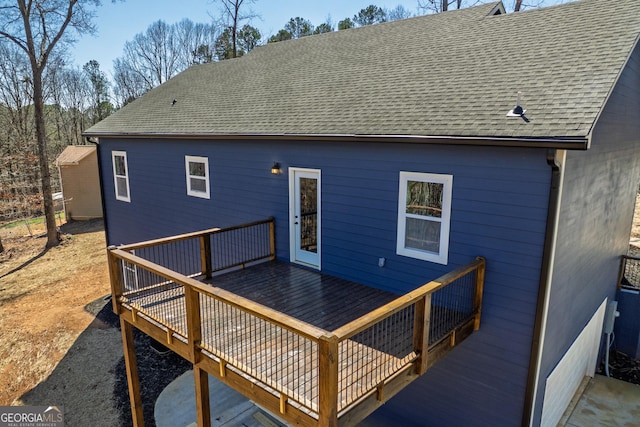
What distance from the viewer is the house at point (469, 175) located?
4.70 meters

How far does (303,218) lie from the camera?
7320 mm

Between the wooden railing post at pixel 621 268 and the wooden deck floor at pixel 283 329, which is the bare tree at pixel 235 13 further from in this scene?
the wooden railing post at pixel 621 268

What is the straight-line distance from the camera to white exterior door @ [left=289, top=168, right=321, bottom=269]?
7.12 metres

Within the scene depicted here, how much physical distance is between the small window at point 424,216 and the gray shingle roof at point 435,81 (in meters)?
0.67

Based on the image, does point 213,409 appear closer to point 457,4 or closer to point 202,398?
point 202,398

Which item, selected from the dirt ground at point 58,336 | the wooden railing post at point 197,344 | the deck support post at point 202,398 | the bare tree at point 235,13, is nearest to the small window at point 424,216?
the wooden railing post at point 197,344

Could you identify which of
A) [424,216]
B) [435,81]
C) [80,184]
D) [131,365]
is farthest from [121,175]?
[80,184]

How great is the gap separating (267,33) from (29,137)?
636 inches

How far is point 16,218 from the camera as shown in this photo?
73.8 feet

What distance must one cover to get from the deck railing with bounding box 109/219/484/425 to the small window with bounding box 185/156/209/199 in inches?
114

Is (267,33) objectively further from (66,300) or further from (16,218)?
(66,300)

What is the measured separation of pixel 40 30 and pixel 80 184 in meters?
7.37

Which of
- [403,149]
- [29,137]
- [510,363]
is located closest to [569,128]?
[403,149]

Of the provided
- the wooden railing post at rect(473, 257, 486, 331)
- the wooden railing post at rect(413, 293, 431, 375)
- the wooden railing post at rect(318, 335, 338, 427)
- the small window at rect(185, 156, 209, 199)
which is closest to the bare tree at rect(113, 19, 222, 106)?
the small window at rect(185, 156, 209, 199)
